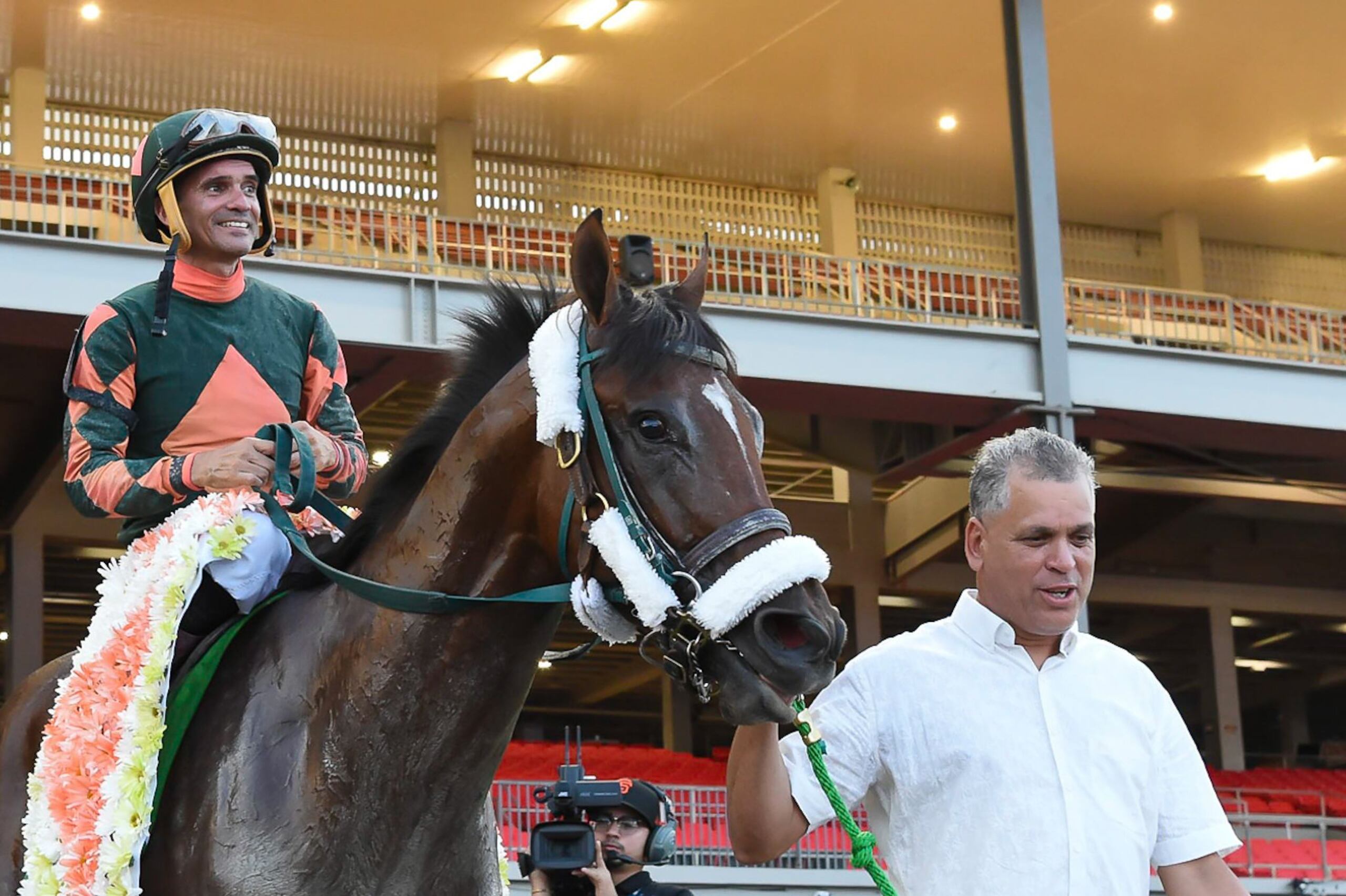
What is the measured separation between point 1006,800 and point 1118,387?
11662mm

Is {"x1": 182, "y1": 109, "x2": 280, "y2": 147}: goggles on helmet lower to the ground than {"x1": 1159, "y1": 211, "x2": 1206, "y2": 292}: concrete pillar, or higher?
lower

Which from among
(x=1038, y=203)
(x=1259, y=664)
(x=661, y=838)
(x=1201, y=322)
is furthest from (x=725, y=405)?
(x=1259, y=664)

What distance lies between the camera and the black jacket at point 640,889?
438cm

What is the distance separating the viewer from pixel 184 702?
9.50 feet

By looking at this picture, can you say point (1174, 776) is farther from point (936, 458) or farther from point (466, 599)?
point (936, 458)

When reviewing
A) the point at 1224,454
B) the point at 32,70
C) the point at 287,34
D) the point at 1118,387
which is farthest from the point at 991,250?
the point at 32,70

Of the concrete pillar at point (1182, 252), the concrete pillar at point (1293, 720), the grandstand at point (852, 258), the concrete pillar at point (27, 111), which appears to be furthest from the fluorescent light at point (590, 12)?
the concrete pillar at point (1293, 720)

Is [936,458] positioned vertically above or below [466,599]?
above

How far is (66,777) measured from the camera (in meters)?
2.93

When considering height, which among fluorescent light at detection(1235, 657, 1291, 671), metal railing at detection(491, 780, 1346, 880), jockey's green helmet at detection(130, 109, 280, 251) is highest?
jockey's green helmet at detection(130, 109, 280, 251)

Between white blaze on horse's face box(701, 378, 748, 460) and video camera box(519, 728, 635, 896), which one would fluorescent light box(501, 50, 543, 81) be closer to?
video camera box(519, 728, 635, 896)

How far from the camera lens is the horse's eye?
257 centimetres

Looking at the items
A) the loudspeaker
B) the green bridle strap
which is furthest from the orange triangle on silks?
the loudspeaker

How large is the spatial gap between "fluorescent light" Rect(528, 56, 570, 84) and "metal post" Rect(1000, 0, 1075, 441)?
4600 mm
